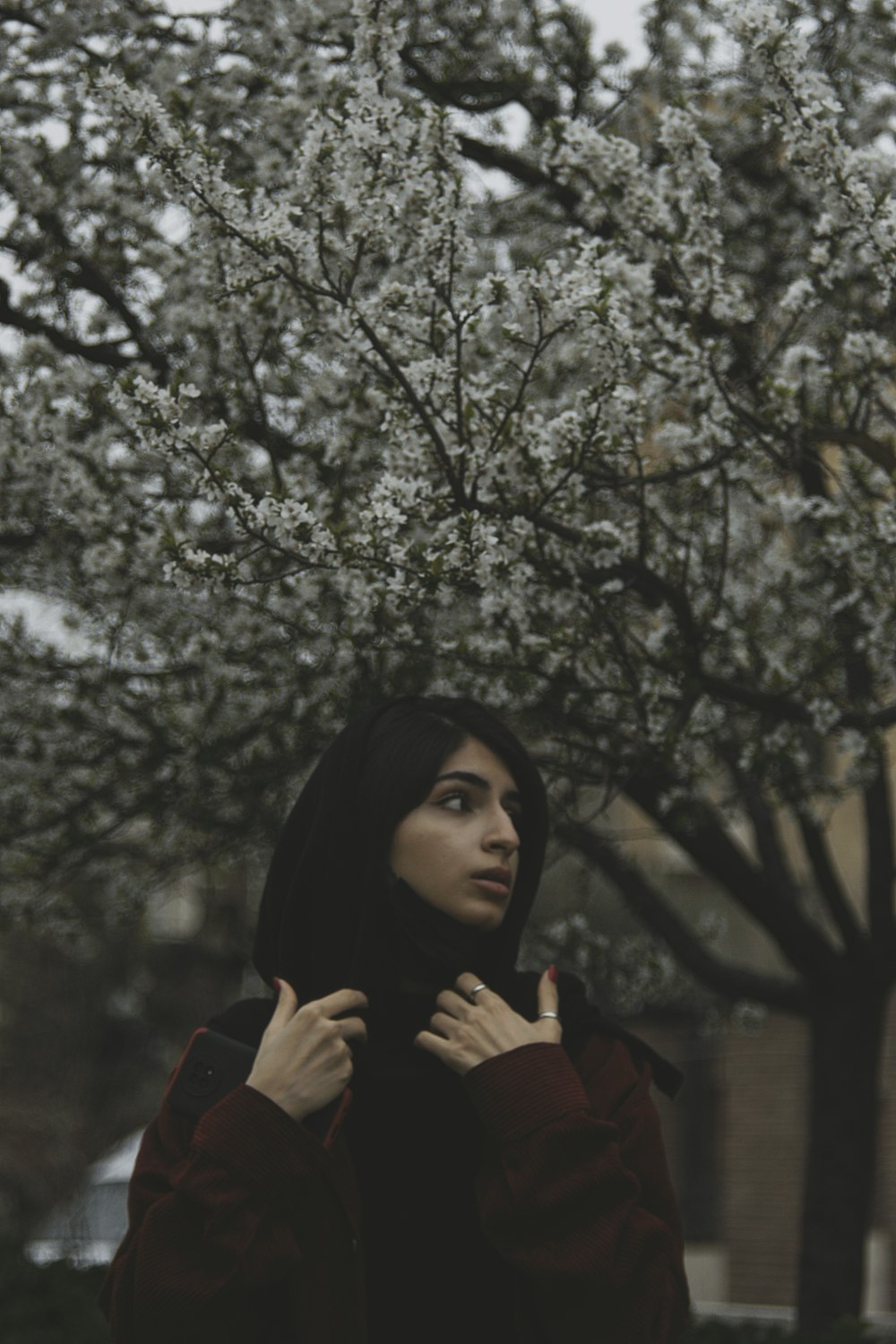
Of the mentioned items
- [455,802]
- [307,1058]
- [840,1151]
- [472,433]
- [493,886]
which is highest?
[472,433]

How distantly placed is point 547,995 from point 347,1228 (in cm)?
46

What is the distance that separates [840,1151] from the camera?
6.41 metres

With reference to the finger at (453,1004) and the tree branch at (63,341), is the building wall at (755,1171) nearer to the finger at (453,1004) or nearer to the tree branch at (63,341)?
the tree branch at (63,341)

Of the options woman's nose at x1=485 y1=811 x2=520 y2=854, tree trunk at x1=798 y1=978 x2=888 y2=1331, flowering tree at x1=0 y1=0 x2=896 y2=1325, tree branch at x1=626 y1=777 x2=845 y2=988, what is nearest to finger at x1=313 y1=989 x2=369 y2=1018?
woman's nose at x1=485 y1=811 x2=520 y2=854

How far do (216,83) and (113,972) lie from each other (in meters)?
15.3

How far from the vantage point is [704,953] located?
6.84 metres

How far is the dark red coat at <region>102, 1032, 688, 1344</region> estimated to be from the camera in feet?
7.47

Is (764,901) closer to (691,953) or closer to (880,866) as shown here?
(691,953)

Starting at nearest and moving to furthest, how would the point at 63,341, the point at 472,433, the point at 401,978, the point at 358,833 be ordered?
the point at 401,978
the point at 358,833
the point at 472,433
the point at 63,341

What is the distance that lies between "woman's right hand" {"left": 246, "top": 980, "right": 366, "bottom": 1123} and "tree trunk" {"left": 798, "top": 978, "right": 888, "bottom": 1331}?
14.6 feet

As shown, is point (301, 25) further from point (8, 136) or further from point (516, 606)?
point (516, 606)

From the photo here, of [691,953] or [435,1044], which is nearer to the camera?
[435,1044]

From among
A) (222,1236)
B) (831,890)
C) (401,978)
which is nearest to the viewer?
(222,1236)

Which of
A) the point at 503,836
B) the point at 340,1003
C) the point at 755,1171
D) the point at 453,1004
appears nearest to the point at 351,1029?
the point at 340,1003
